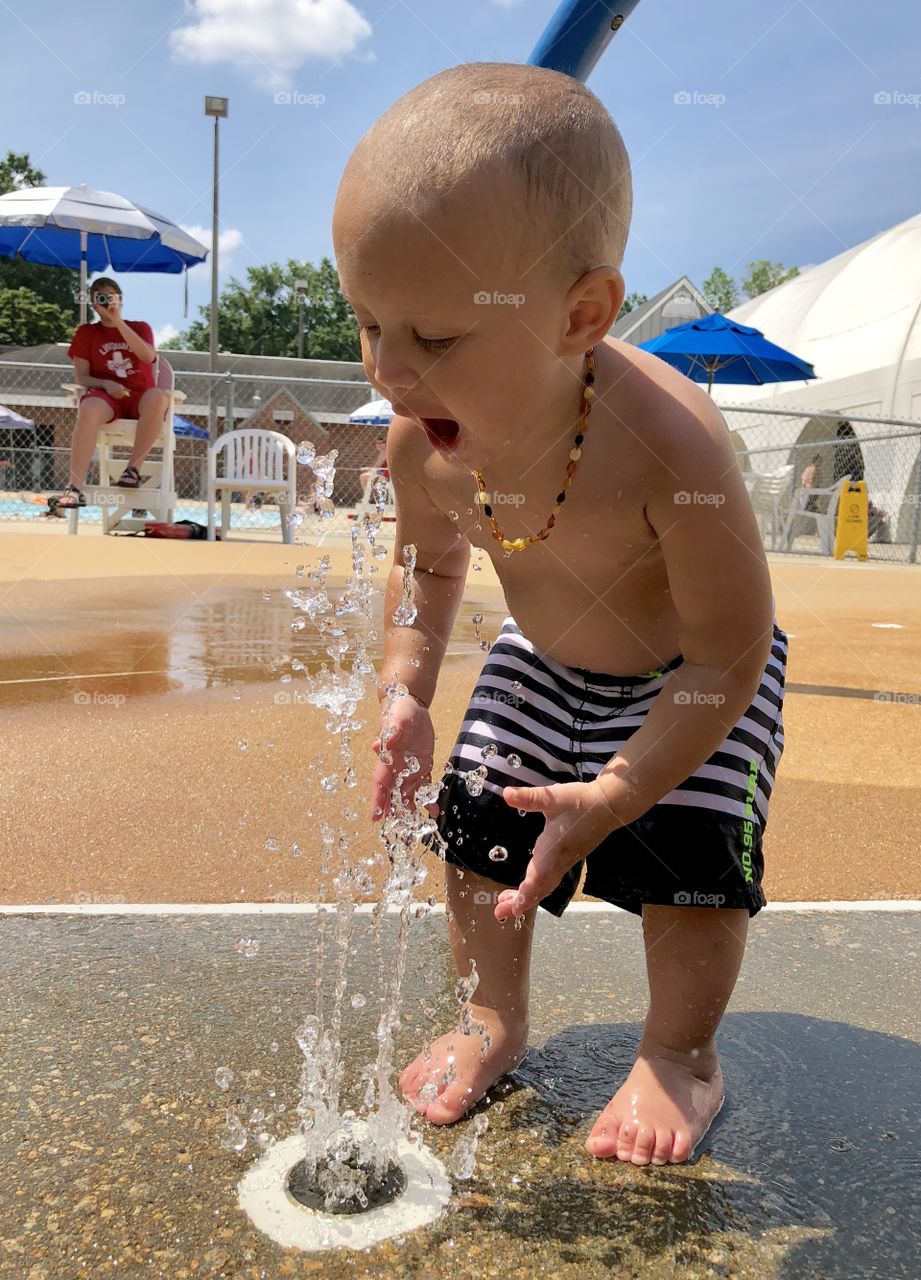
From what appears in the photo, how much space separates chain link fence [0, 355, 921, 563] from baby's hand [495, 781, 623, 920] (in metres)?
7.68

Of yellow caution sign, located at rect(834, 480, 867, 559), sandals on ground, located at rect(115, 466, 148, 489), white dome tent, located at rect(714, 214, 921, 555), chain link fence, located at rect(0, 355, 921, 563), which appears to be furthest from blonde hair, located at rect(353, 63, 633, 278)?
white dome tent, located at rect(714, 214, 921, 555)

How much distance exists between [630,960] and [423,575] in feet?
2.46

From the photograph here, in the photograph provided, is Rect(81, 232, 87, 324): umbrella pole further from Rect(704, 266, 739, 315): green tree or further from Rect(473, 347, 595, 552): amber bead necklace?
Rect(704, 266, 739, 315): green tree

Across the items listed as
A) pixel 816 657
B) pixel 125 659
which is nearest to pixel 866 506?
pixel 816 657

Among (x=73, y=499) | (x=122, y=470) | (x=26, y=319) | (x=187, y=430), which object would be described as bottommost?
(x=73, y=499)

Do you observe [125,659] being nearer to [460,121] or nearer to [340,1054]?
[340,1054]

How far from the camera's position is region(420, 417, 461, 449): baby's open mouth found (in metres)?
1.31

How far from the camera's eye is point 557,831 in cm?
122

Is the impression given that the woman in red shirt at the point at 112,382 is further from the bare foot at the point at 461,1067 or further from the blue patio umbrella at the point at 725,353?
the bare foot at the point at 461,1067

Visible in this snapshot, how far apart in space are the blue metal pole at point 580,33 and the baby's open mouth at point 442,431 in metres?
0.77

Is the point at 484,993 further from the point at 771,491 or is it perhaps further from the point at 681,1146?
the point at 771,491

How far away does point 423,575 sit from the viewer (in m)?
1.77

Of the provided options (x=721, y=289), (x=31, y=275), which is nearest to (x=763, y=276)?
(x=721, y=289)

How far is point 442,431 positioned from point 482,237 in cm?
25
